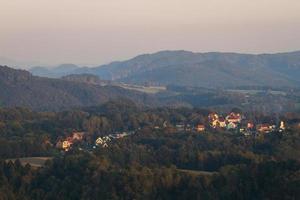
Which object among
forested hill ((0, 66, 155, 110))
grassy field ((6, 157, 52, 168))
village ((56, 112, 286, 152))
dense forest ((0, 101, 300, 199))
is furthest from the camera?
forested hill ((0, 66, 155, 110))

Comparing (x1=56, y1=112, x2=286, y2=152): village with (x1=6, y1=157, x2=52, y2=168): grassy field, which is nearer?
(x1=6, y1=157, x2=52, y2=168): grassy field

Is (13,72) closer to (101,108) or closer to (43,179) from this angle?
(101,108)

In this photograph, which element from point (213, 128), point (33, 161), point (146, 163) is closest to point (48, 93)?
point (213, 128)

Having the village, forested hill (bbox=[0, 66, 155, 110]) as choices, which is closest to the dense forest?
the village

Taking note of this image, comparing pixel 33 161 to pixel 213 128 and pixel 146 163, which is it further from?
pixel 213 128

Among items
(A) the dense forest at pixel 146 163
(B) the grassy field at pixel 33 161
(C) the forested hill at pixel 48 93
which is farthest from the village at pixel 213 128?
(C) the forested hill at pixel 48 93

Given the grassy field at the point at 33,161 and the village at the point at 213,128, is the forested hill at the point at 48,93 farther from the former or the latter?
the grassy field at the point at 33,161

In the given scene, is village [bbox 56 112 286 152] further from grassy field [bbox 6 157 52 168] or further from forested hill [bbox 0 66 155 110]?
forested hill [bbox 0 66 155 110]
